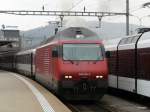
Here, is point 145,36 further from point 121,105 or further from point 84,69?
point 121,105

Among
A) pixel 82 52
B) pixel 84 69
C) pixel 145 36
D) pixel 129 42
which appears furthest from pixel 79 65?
pixel 129 42

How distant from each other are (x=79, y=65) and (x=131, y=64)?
7.65 feet

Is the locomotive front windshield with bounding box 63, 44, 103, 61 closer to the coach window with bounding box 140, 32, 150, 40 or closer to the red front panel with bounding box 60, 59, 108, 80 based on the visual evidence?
the red front panel with bounding box 60, 59, 108, 80

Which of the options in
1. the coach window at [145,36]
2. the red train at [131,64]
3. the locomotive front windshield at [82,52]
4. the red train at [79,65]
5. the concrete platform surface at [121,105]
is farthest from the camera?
the locomotive front windshield at [82,52]

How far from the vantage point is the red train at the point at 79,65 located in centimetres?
1992

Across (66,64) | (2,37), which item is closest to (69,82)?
(66,64)

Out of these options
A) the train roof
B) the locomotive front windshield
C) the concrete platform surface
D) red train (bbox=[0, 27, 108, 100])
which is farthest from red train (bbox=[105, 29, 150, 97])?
the locomotive front windshield

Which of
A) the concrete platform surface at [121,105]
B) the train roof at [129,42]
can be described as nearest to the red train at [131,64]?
the train roof at [129,42]

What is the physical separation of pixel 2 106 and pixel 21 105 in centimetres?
66

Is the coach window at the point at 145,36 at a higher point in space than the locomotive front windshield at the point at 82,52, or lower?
higher

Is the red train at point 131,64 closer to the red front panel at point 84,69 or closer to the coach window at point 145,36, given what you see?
the coach window at point 145,36

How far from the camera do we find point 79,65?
20.3 m

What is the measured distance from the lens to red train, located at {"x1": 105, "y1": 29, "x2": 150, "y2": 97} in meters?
19.2

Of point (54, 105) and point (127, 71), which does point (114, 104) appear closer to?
point (127, 71)
